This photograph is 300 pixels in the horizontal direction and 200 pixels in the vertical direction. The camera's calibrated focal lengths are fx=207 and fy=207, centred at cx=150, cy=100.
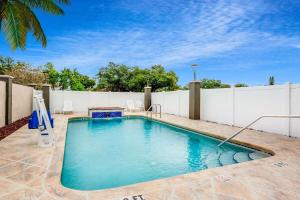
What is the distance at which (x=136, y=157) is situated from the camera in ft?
18.6

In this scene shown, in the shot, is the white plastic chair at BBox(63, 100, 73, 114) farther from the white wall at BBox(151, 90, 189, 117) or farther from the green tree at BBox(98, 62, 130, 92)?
the green tree at BBox(98, 62, 130, 92)

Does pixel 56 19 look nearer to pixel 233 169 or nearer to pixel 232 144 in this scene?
pixel 232 144

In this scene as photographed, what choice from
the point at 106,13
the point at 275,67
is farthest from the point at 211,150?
the point at 275,67

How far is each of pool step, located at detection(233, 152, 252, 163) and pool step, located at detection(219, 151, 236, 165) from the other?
94 mm

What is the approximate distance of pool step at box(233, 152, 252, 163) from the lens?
5100mm

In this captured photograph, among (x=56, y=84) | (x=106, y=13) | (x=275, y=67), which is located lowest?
(x=56, y=84)

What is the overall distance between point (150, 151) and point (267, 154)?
3147mm

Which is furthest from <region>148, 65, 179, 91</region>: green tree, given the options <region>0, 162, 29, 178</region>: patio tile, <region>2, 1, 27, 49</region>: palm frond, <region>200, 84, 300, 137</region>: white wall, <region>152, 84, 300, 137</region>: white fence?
<region>0, 162, 29, 178</region>: patio tile

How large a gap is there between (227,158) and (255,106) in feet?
11.6

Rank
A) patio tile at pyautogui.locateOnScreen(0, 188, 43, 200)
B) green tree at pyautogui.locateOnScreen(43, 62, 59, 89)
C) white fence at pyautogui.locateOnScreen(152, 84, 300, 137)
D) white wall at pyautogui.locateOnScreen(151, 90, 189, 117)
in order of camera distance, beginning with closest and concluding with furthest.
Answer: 1. patio tile at pyautogui.locateOnScreen(0, 188, 43, 200)
2. white fence at pyautogui.locateOnScreen(152, 84, 300, 137)
3. white wall at pyautogui.locateOnScreen(151, 90, 189, 117)
4. green tree at pyautogui.locateOnScreen(43, 62, 59, 89)

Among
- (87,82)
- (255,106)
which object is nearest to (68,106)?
(255,106)

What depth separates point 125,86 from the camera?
88.7 feet

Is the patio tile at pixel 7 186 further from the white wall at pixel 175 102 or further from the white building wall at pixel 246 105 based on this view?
the white wall at pixel 175 102

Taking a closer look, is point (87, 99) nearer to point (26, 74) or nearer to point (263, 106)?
point (263, 106)
